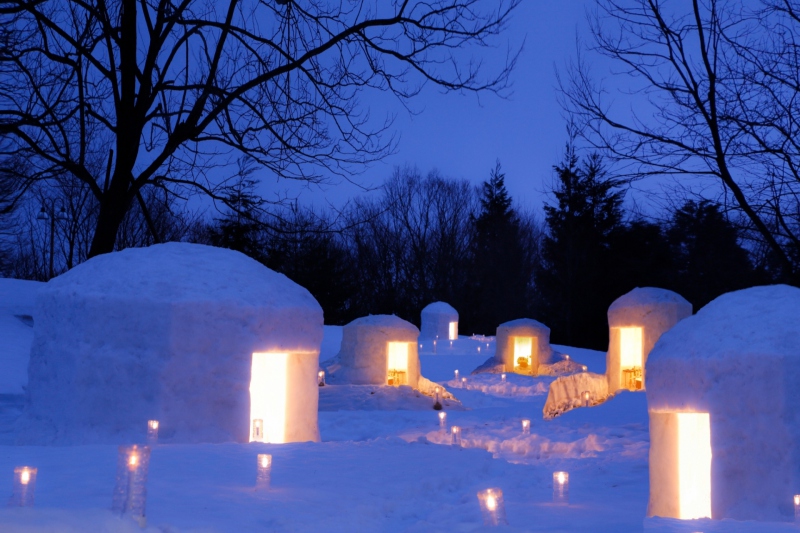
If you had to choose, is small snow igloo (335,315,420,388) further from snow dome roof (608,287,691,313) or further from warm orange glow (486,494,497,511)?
warm orange glow (486,494,497,511)

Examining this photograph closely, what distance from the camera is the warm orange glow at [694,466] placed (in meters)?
6.32

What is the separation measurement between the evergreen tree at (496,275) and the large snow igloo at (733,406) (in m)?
29.7

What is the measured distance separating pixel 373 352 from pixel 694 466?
1333cm

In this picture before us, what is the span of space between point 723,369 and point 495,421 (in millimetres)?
8027

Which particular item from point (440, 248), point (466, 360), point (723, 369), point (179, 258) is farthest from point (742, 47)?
point (440, 248)

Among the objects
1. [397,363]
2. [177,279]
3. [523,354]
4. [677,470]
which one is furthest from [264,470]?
[523,354]

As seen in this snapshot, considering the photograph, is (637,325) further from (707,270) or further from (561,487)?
(561,487)

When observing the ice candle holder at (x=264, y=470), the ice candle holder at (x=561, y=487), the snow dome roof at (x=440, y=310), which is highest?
the snow dome roof at (x=440, y=310)

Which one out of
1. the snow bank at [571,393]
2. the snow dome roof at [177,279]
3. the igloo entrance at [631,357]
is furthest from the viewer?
the igloo entrance at [631,357]

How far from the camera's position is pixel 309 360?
9250 mm

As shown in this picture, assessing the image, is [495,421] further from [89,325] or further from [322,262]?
[322,262]

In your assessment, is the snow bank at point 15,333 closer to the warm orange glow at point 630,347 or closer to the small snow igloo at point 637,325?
the small snow igloo at point 637,325

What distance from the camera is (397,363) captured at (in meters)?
20.3

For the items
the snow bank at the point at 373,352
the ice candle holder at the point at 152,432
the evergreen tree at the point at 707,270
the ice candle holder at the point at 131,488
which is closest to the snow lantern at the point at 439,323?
the evergreen tree at the point at 707,270
